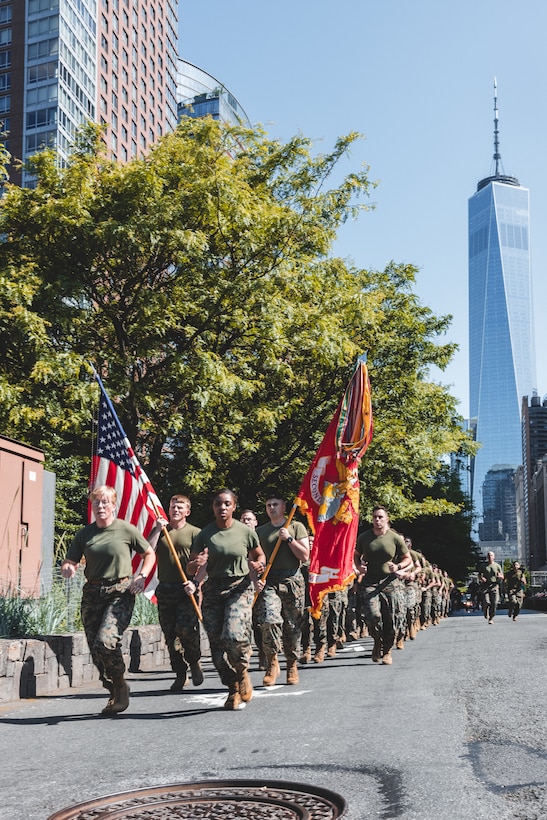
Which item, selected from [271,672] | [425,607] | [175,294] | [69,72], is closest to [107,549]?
[271,672]

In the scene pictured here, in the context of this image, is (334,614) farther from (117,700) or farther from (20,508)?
(117,700)

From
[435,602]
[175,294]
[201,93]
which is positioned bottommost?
[435,602]

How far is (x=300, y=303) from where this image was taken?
21312mm

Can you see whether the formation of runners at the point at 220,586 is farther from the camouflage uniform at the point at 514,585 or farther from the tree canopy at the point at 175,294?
the camouflage uniform at the point at 514,585

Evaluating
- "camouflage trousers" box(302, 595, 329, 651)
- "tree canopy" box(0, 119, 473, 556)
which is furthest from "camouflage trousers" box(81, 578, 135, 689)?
"tree canopy" box(0, 119, 473, 556)

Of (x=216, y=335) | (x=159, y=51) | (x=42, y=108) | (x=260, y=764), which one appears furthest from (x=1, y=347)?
(x=159, y=51)

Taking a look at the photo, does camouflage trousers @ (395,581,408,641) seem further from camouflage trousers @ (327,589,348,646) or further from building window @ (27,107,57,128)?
building window @ (27,107,57,128)

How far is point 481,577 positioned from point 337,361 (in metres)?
7.14

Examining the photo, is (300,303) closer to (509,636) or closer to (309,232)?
(309,232)

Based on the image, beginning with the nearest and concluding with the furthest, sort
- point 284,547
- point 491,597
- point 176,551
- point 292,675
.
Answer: point 176,551
point 292,675
point 284,547
point 491,597

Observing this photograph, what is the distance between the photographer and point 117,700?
795 cm

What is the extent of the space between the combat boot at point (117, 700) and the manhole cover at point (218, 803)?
9.96 ft

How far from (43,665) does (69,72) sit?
67098 mm

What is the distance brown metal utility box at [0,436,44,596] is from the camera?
1412cm
